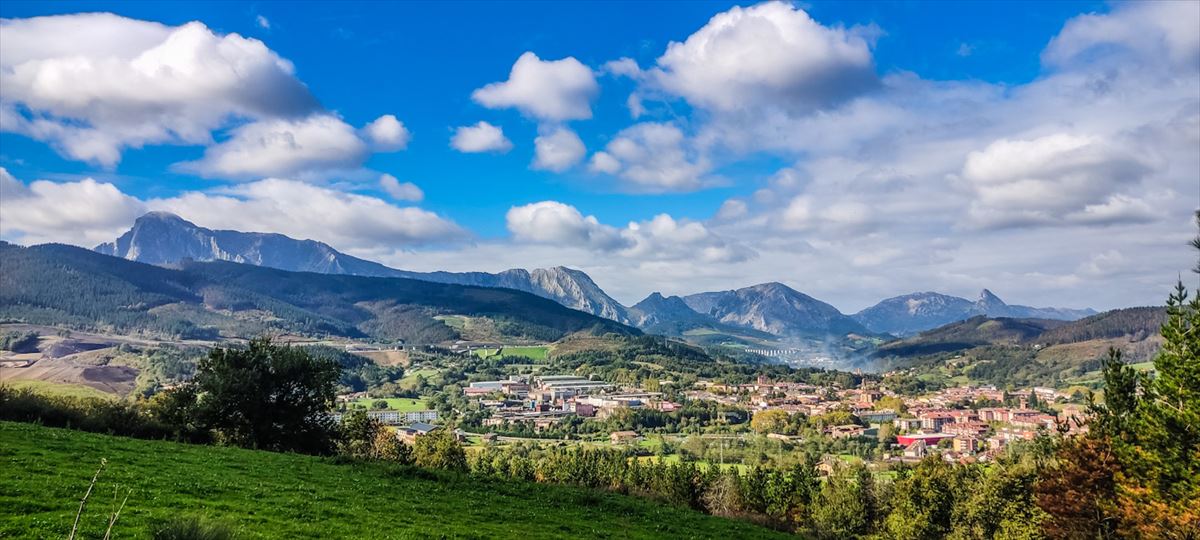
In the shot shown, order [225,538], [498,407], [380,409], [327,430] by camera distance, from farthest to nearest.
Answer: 1. [498,407]
2. [380,409]
3. [327,430]
4. [225,538]

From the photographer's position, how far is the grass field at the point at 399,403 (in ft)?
529

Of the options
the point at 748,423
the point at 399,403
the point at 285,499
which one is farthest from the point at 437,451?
the point at 399,403

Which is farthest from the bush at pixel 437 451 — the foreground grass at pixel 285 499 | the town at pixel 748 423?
the town at pixel 748 423

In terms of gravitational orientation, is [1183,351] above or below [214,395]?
above

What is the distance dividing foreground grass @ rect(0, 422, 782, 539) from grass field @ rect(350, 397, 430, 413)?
459ft

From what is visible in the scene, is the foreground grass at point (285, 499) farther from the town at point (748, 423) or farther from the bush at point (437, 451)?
the town at point (748, 423)

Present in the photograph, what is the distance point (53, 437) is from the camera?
884 inches

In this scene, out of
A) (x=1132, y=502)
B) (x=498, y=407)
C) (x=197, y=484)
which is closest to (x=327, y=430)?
(x=197, y=484)

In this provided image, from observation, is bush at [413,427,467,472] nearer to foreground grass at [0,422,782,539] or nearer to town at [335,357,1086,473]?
foreground grass at [0,422,782,539]

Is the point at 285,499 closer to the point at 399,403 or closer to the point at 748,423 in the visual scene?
the point at 748,423

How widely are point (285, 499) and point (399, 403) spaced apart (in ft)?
531

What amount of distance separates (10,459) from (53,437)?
559cm

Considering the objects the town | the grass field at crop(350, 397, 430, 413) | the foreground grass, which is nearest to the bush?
the foreground grass

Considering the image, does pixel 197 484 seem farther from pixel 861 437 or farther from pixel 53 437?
pixel 861 437
